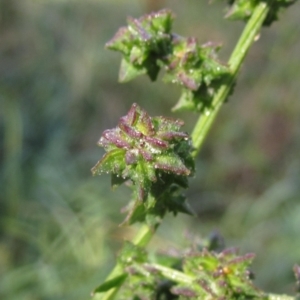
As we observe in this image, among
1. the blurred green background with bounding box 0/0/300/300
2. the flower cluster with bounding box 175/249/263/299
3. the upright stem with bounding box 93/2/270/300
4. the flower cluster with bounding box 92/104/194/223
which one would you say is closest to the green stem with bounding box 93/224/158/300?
the upright stem with bounding box 93/2/270/300

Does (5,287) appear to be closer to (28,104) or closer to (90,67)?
(28,104)

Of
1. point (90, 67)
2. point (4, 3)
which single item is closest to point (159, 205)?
point (90, 67)

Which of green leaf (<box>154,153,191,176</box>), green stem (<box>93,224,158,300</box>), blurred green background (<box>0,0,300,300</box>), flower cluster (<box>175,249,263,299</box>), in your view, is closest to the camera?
green leaf (<box>154,153,191,176</box>)

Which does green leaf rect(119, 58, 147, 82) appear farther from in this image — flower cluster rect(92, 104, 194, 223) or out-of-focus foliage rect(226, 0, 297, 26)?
flower cluster rect(92, 104, 194, 223)

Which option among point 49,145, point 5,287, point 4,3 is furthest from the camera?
point 4,3

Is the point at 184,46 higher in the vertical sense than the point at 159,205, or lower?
higher

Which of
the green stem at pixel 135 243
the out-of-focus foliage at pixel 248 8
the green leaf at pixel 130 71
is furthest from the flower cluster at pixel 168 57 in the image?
the green stem at pixel 135 243

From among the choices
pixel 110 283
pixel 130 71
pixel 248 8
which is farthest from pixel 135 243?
pixel 248 8
